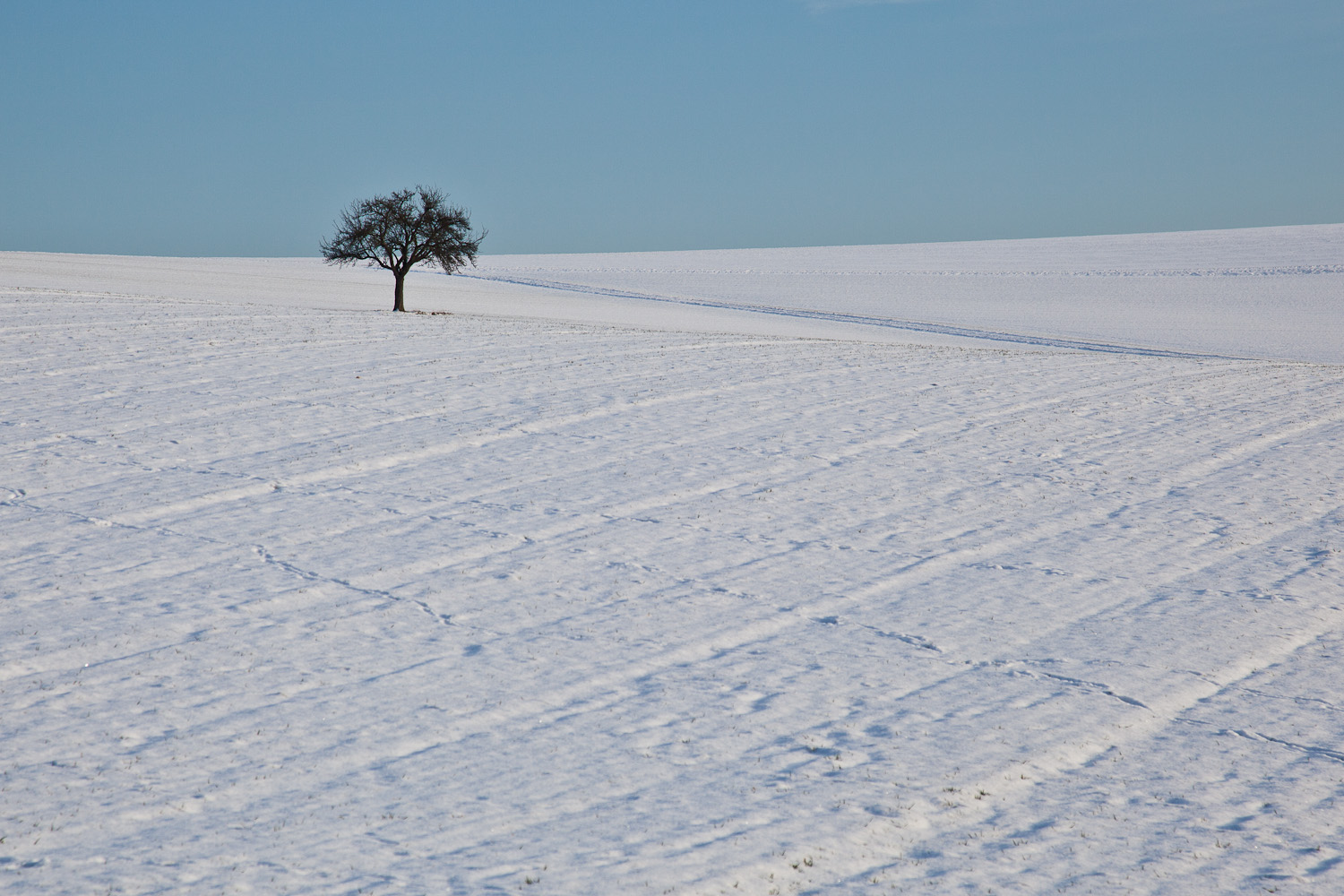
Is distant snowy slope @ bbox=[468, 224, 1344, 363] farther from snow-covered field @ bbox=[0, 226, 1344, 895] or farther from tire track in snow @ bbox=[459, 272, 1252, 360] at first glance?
snow-covered field @ bbox=[0, 226, 1344, 895]

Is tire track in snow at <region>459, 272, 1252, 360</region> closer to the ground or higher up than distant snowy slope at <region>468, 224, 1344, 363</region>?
closer to the ground

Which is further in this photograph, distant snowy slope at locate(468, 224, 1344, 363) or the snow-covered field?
distant snowy slope at locate(468, 224, 1344, 363)

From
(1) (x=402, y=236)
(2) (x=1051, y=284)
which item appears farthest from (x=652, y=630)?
(2) (x=1051, y=284)

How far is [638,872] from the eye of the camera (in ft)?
21.6

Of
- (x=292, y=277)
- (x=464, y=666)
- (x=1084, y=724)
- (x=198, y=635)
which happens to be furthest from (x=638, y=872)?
(x=292, y=277)

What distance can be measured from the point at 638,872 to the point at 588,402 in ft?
43.5

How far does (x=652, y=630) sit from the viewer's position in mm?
10188

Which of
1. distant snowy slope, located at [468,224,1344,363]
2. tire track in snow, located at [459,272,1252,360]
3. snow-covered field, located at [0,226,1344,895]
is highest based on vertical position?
distant snowy slope, located at [468,224,1344,363]

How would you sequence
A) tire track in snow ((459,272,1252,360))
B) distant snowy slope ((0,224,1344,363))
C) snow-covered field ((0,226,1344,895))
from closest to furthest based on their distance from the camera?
snow-covered field ((0,226,1344,895)) < tire track in snow ((459,272,1252,360)) < distant snowy slope ((0,224,1344,363))

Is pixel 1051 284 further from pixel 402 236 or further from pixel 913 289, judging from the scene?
pixel 402 236

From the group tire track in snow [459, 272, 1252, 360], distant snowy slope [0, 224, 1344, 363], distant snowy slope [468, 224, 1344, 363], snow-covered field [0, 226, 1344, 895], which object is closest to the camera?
snow-covered field [0, 226, 1344, 895]

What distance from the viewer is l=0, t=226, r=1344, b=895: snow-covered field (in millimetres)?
6922

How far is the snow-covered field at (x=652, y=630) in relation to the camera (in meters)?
6.92

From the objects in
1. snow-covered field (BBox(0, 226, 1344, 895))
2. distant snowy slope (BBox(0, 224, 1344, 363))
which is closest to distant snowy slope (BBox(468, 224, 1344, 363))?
distant snowy slope (BBox(0, 224, 1344, 363))
